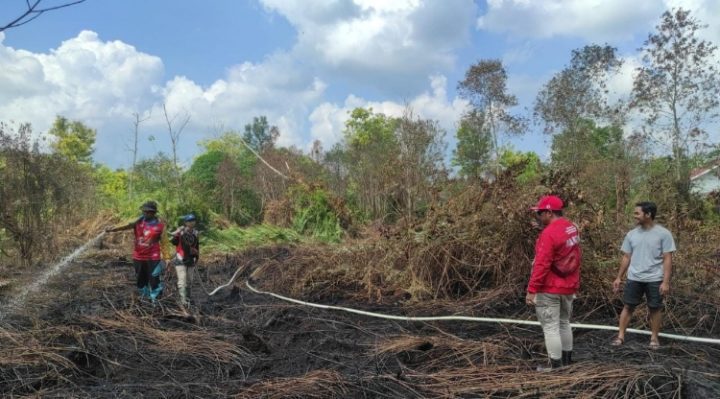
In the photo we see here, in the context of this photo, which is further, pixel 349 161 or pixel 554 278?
pixel 349 161

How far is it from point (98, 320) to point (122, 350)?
1.10 metres

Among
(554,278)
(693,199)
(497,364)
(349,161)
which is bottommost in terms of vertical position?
(497,364)

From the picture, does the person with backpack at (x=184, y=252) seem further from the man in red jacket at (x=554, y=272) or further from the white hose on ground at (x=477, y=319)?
the man in red jacket at (x=554, y=272)

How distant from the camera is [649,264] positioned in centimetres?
568

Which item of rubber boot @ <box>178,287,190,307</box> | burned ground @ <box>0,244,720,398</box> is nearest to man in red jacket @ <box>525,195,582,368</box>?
burned ground @ <box>0,244,720,398</box>

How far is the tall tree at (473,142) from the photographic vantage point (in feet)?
93.5

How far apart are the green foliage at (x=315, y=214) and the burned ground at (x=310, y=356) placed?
8.44 metres

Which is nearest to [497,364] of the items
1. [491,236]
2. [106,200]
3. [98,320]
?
[491,236]

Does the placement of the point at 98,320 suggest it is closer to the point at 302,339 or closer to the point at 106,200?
the point at 302,339

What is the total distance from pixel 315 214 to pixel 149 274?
951 centimetres

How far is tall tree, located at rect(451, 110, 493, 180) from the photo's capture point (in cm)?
2850

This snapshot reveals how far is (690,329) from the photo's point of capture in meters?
6.51

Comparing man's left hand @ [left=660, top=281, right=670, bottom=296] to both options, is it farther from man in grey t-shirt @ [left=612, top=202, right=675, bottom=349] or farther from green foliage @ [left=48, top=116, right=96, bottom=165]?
green foliage @ [left=48, top=116, right=96, bottom=165]

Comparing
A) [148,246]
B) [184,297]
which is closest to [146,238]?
[148,246]
